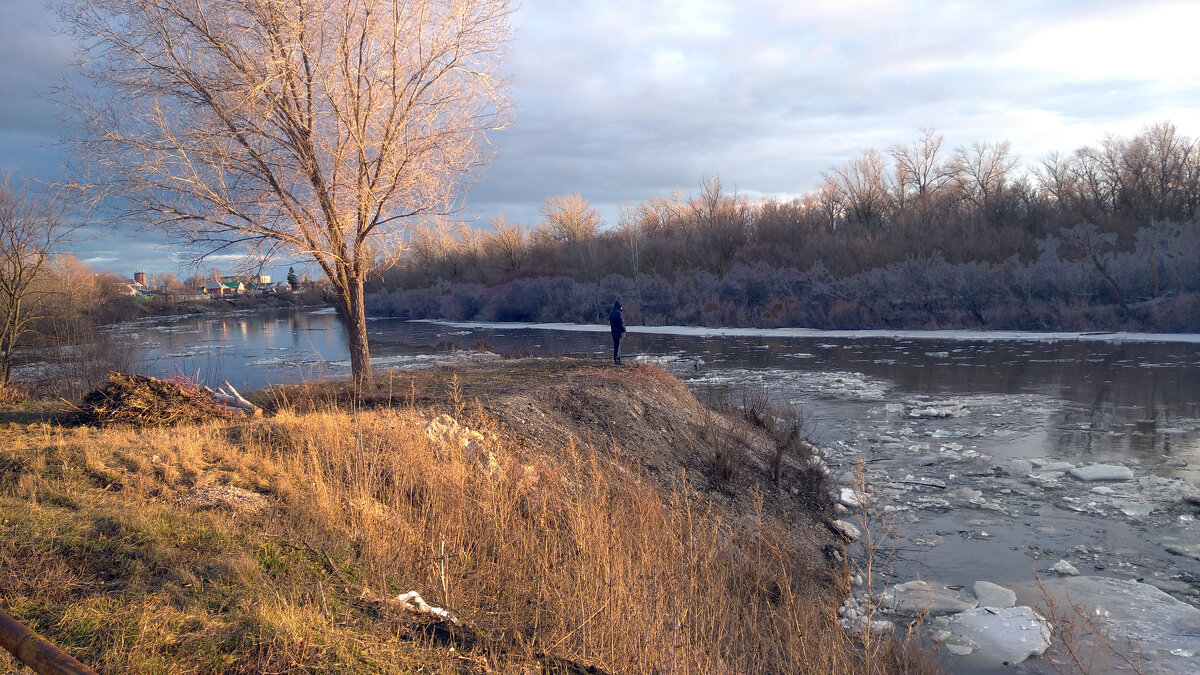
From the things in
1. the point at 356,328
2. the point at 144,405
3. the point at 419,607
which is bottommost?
the point at 419,607

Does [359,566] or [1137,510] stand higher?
[359,566]

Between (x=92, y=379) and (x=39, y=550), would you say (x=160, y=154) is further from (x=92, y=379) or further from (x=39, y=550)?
(x=92, y=379)

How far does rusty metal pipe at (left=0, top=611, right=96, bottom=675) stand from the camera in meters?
2.09

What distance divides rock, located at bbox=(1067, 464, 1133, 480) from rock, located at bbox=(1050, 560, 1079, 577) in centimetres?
394

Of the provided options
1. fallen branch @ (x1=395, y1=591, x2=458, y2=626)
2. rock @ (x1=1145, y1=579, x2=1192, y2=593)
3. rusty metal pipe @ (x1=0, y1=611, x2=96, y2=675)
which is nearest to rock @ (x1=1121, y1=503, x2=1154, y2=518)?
rock @ (x1=1145, y1=579, x2=1192, y2=593)

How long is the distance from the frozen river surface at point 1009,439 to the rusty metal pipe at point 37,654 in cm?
665

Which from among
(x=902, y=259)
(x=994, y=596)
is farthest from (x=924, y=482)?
(x=902, y=259)

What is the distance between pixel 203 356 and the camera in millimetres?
32469

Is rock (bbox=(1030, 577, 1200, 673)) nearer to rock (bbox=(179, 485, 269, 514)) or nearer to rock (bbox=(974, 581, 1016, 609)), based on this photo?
rock (bbox=(974, 581, 1016, 609))

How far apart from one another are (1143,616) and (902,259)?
43.1 metres

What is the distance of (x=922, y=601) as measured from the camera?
290 inches

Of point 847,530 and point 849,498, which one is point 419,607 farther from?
point 849,498

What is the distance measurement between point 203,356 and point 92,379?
52.3 feet

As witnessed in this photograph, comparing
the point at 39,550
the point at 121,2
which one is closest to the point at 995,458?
the point at 39,550
